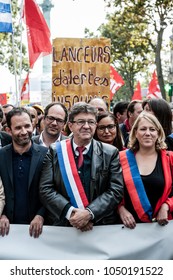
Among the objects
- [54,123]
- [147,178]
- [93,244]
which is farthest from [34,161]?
[54,123]

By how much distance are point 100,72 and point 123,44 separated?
17.9 meters

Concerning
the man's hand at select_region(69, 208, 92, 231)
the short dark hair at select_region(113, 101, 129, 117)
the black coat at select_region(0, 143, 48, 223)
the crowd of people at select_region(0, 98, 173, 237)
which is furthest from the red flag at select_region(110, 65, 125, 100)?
the man's hand at select_region(69, 208, 92, 231)

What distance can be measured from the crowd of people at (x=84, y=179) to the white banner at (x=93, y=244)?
0.23ft

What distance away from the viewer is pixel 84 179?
A: 15.4 feet

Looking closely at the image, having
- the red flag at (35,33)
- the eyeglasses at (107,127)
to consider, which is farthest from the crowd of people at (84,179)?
the red flag at (35,33)

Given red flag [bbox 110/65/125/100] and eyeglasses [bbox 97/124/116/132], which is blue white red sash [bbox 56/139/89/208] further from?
red flag [bbox 110/65/125/100]

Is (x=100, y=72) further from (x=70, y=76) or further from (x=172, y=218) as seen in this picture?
(x=172, y=218)

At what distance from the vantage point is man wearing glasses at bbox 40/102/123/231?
15.1 feet

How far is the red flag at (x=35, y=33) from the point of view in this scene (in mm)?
11258

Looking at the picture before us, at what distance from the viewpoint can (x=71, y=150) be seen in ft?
15.6

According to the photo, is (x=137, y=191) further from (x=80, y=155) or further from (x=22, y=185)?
(x=22, y=185)

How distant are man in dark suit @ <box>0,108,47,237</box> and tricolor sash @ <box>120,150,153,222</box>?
0.74m

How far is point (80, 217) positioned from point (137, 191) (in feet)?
1.69

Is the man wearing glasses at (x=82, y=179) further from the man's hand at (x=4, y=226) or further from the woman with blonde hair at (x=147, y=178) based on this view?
the man's hand at (x=4, y=226)
